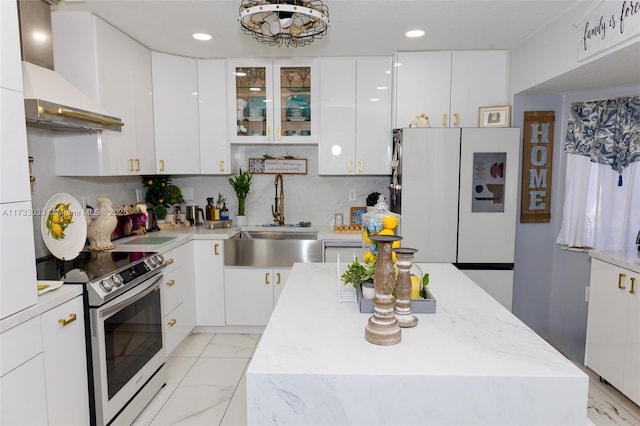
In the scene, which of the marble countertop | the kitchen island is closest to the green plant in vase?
the kitchen island

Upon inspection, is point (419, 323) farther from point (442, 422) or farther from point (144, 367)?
point (144, 367)

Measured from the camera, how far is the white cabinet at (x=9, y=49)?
1533mm

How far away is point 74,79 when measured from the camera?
2.67 m

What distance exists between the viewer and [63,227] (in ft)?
7.19

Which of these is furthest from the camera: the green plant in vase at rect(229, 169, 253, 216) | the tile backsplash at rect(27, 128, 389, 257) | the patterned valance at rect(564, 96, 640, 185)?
the tile backsplash at rect(27, 128, 389, 257)

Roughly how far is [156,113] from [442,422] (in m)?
3.28

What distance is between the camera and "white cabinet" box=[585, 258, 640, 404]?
7.97ft

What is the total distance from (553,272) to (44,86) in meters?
3.87

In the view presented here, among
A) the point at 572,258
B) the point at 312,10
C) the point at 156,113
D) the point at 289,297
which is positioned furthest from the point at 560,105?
the point at 156,113

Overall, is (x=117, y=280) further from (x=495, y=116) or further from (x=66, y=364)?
(x=495, y=116)

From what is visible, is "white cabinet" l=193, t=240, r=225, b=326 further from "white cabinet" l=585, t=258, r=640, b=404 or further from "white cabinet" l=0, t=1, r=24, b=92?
"white cabinet" l=585, t=258, r=640, b=404

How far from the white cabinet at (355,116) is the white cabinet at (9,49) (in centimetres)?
237

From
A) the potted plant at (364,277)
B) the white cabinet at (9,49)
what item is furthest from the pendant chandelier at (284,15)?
the potted plant at (364,277)

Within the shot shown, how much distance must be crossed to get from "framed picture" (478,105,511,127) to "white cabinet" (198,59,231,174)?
2251 millimetres
